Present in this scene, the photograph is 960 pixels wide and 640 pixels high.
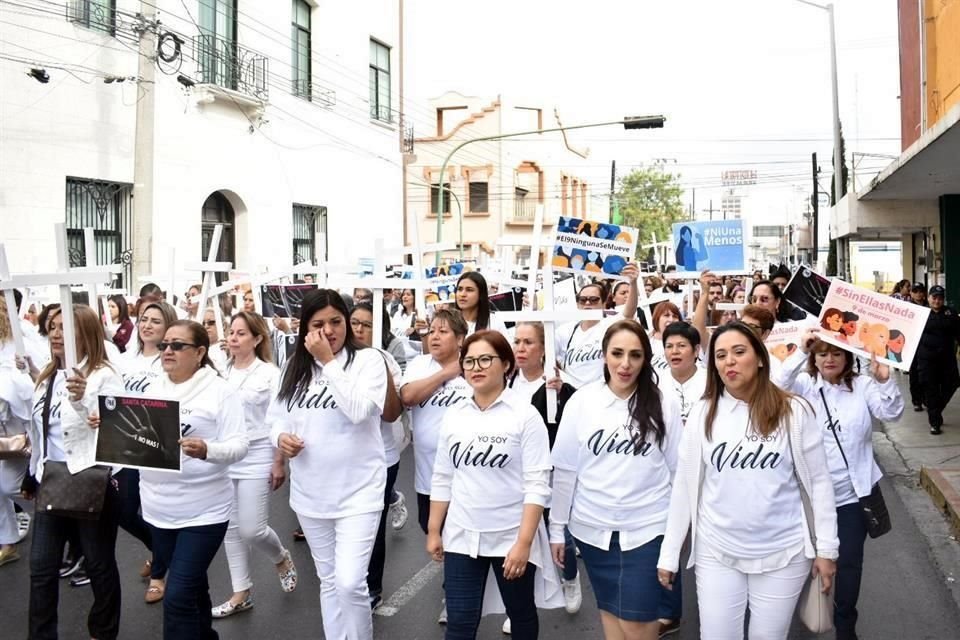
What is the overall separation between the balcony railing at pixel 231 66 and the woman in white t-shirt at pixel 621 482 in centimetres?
1688

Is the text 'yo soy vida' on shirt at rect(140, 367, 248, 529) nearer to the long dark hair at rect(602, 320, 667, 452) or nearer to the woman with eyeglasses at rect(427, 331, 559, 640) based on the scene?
the woman with eyeglasses at rect(427, 331, 559, 640)

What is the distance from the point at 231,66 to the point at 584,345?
623 inches

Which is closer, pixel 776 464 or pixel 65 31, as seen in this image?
pixel 776 464

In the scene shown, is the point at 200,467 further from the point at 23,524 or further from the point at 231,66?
the point at 231,66

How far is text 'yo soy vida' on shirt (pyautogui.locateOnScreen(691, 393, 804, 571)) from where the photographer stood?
12.2 feet

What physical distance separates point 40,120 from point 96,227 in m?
2.21

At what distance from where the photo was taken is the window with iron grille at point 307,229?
23719 mm

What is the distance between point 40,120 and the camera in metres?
15.3

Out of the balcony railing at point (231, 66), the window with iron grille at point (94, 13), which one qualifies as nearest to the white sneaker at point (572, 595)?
the window with iron grille at point (94, 13)

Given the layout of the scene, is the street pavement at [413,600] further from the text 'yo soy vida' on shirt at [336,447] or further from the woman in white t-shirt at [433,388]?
the text 'yo soy vida' on shirt at [336,447]

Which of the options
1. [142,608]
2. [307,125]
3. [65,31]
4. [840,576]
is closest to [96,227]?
[65,31]

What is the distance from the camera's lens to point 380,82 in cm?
2764

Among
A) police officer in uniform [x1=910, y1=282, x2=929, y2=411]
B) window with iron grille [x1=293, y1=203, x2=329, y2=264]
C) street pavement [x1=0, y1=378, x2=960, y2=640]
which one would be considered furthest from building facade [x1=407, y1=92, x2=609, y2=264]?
street pavement [x1=0, y1=378, x2=960, y2=640]

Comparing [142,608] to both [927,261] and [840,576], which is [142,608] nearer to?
[840,576]
